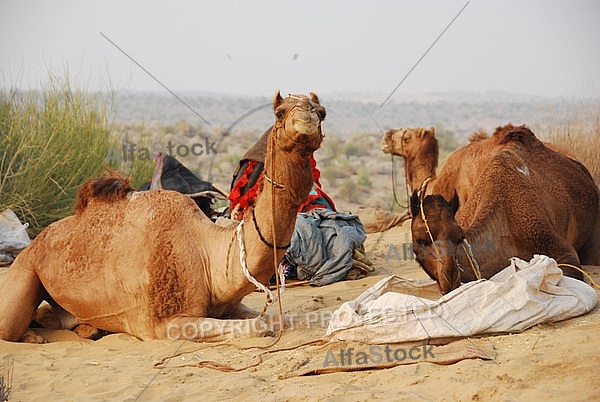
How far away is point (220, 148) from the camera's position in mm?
27594

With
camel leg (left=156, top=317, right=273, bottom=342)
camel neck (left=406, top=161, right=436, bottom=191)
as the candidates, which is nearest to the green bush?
camel neck (left=406, top=161, right=436, bottom=191)

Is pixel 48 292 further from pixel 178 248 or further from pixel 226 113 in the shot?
pixel 226 113

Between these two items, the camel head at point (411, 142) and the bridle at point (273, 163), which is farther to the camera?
the camel head at point (411, 142)

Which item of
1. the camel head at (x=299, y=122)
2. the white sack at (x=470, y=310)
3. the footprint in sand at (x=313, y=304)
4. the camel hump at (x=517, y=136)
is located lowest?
the footprint in sand at (x=313, y=304)

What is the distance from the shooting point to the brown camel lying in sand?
523 centimetres

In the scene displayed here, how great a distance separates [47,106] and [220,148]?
16017 mm

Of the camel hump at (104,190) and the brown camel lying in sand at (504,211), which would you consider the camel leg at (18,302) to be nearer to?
the camel hump at (104,190)

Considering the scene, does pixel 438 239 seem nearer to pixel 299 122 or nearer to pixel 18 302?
pixel 299 122

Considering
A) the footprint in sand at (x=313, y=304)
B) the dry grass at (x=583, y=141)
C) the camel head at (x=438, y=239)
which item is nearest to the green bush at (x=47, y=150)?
the footprint in sand at (x=313, y=304)

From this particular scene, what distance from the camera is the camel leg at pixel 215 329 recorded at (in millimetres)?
5055

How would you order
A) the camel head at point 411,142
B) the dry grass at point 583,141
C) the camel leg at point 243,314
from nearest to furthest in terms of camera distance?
the camel leg at point 243,314, the camel head at point 411,142, the dry grass at point 583,141

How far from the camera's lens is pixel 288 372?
170 inches

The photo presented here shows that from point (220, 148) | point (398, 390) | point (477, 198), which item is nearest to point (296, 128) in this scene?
point (398, 390)

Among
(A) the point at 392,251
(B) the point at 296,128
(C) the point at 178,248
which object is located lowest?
(A) the point at 392,251
